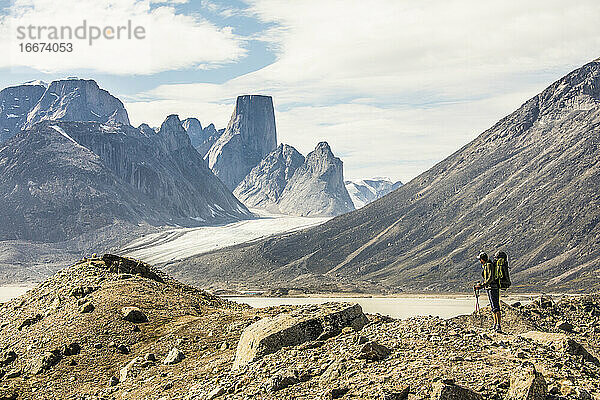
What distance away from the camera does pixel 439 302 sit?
10788cm

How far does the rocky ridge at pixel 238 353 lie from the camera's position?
13.2 meters

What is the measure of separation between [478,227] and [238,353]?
14825 centimetres

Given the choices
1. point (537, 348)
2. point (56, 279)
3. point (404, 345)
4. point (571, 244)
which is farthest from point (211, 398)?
point (571, 244)

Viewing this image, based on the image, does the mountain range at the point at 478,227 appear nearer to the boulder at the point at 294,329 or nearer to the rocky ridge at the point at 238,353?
the rocky ridge at the point at 238,353

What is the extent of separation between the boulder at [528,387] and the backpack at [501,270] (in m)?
7.50

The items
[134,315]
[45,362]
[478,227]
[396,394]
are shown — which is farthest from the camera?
[478,227]

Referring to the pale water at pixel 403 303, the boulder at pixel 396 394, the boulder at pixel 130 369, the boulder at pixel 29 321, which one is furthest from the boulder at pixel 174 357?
the pale water at pixel 403 303

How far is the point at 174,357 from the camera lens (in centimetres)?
1859

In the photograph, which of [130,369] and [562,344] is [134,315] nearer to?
[130,369]

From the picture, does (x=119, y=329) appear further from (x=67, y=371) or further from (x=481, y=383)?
(x=481, y=383)

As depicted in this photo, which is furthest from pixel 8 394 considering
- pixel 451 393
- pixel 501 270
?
pixel 501 270

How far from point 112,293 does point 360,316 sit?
10438 mm

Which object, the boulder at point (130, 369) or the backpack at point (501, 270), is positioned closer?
the boulder at point (130, 369)

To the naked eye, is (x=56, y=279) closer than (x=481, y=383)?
No
